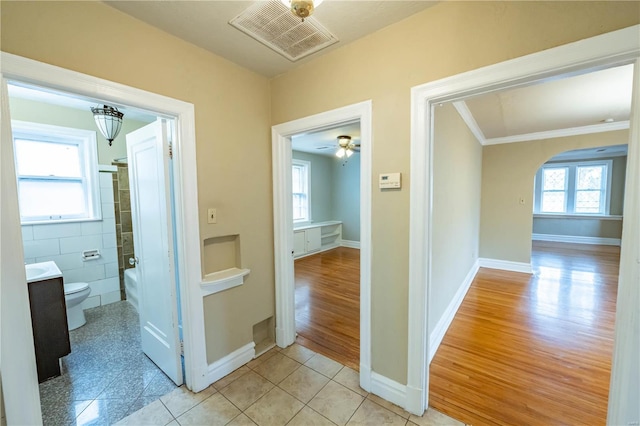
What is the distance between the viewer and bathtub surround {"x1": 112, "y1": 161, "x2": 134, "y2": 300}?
11.1 feet

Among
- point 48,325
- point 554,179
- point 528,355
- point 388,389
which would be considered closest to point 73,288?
point 48,325

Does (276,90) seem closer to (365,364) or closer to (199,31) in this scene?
(199,31)

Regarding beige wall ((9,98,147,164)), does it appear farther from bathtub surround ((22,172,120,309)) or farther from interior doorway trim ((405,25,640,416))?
interior doorway trim ((405,25,640,416))

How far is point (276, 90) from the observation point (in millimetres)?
2223

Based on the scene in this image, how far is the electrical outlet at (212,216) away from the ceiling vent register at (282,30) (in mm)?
1245

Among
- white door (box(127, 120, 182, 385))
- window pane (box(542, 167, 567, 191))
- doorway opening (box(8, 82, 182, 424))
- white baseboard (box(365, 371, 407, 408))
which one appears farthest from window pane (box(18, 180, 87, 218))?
window pane (box(542, 167, 567, 191))

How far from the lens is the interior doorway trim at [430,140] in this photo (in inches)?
40.3

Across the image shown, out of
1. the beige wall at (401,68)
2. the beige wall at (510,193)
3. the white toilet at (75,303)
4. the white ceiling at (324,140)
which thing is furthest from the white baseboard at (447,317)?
the white toilet at (75,303)

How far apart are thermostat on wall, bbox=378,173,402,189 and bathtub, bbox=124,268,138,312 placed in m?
3.11

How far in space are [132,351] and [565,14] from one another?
12.5 ft

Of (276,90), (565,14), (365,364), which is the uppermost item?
(276,90)

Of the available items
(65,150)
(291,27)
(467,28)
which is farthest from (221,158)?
(65,150)

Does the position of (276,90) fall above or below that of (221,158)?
above

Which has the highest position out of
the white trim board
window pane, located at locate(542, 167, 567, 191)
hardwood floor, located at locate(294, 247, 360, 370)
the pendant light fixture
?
the white trim board
